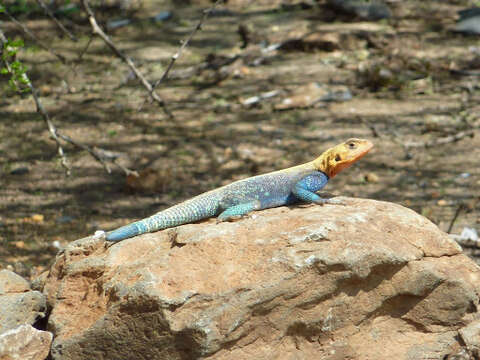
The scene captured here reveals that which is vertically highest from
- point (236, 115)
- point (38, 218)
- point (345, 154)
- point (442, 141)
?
point (345, 154)

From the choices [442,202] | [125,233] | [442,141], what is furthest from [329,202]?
[442,141]

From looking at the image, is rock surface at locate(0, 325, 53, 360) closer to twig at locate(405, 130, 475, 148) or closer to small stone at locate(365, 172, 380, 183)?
small stone at locate(365, 172, 380, 183)

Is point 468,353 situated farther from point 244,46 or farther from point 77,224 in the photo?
point 244,46

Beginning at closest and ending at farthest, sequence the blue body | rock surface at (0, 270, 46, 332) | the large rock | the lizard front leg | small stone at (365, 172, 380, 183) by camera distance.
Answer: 1. the large rock
2. rock surface at (0, 270, 46, 332)
3. the blue body
4. the lizard front leg
5. small stone at (365, 172, 380, 183)

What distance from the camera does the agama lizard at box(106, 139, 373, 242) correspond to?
443 cm

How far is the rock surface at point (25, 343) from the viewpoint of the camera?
3941mm

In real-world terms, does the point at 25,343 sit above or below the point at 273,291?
below

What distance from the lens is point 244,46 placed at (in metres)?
12.4

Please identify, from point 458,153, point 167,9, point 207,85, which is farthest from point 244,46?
point 458,153

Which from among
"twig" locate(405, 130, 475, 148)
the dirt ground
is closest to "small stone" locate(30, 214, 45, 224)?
the dirt ground

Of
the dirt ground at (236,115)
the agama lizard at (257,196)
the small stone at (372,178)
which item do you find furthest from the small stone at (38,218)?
the small stone at (372,178)

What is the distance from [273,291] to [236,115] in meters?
6.75

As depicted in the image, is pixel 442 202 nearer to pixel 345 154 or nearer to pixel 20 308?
pixel 345 154

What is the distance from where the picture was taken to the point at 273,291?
371 cm
